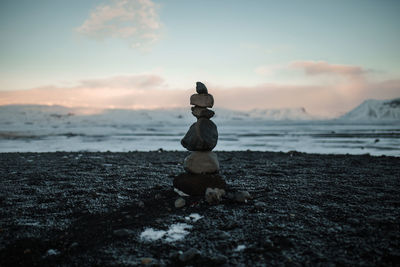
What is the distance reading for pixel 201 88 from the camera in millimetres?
8578

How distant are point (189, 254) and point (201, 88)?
5371mm

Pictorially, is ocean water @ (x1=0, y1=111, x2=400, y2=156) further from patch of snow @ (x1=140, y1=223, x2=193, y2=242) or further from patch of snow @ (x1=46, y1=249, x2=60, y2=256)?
patch of snow @ (x1=46, y1=249, x2=60, y2=256)

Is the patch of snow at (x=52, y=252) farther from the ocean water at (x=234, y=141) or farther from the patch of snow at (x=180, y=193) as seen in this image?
the ocean water at (x=234, y=141)

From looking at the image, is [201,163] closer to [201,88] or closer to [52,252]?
[201,88]

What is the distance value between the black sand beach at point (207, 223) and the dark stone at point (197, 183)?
13.0 inches

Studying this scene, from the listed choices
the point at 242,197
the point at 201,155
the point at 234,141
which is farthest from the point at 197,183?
the point at 234,141

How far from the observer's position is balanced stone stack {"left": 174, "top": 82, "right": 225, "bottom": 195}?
8227mm

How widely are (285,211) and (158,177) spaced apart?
20.6ft

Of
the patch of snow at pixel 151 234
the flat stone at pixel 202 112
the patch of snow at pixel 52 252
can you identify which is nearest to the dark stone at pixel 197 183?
the flat stone at pixel 202 112

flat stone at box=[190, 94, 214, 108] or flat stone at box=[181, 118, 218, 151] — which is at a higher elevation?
flat stone at box=[190, 94, 214, 108]

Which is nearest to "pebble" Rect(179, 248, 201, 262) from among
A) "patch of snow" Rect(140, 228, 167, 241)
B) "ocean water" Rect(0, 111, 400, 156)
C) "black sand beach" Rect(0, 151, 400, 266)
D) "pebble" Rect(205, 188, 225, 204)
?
"black sand beach" Rect(0, 151, 400, 266)

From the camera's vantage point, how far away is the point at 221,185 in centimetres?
844

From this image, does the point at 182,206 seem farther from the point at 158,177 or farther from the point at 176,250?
the point at 158,177

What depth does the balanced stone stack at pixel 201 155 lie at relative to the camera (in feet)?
27.0
